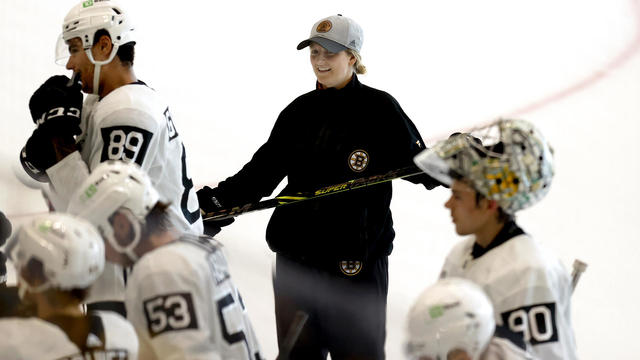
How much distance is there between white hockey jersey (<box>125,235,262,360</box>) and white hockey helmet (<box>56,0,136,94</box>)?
44.8 inches

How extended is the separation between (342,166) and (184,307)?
148cm

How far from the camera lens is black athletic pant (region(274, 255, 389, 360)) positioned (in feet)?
12.2

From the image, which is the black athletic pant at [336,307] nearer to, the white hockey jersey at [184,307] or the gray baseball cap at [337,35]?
the gray baseball cap at [337,35]

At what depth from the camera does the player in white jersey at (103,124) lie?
3281 millimetres

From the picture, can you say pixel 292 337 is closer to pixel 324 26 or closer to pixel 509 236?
pixel 509 236

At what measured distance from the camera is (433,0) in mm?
6801

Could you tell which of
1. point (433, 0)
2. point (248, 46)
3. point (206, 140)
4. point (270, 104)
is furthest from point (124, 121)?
point (433, 0)

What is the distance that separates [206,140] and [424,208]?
1.16m

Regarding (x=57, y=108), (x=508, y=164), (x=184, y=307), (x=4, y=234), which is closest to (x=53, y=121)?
(x=57, y=108)

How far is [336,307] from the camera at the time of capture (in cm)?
371

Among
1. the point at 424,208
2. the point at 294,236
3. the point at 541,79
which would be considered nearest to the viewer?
the point at 294,236

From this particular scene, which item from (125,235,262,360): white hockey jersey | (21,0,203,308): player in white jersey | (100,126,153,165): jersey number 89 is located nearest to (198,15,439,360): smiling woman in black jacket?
(21,0,203,308): player in white jersey

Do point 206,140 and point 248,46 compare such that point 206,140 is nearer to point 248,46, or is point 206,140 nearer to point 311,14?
point 248,46

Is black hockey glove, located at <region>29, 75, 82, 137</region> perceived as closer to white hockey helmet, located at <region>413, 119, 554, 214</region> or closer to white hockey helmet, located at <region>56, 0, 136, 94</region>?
white hockey helmet, located at <region>56, 0, 136, 94</region>
